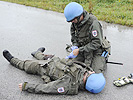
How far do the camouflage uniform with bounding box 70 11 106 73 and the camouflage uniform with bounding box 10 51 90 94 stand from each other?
0.49 metres

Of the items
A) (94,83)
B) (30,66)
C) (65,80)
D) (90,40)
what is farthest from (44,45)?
(94,83)

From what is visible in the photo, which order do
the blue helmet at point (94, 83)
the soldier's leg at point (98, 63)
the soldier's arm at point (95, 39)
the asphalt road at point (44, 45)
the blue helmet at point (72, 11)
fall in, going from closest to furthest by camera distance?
the blue helmet at point (94, 83) → the asphalt road at point (44, 45) → the blue helmet at point (72, 11) → the soldier's arm at point (95, 39) → the soldier's leg at point (98, 63)

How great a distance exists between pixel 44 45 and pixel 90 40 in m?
1.75

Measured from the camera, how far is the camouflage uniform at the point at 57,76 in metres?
2.63

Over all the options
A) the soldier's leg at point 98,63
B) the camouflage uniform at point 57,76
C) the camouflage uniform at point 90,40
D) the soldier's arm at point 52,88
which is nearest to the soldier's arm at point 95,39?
the camouflage uniform at point 90,40

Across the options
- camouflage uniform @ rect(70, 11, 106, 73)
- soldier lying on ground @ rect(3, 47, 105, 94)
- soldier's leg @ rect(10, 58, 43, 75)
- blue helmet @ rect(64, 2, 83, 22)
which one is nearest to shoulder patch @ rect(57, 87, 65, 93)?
soldier lying on ground @ rect(3, 47, 105, 94)

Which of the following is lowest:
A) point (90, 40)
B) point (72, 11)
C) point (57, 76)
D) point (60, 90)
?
point (60, 90)

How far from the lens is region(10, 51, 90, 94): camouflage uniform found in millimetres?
2631

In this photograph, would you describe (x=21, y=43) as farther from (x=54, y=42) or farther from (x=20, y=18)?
(x=20, y=18)

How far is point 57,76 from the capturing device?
285cm

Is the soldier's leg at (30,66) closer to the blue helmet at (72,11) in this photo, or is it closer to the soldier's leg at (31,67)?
the soldier's leg at (31,67)

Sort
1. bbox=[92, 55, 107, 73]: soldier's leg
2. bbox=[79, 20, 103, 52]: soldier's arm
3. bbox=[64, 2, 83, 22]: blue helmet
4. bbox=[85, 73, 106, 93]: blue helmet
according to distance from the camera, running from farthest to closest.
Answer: bbox=[92, 55, 107, 73]: soldier's leg → bbox=[79, 20, 103, 52]: soldier's arm → bbox=[64, 2, 83, 22]: blue helmet → bbox=[85, 73, 106, 93]: blue helmet

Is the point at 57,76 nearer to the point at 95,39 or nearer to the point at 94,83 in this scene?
the point at 94,83

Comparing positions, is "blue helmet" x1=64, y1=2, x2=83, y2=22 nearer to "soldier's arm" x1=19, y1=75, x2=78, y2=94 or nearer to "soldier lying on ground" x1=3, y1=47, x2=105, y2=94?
"soldier lying on ground" x1=3, y1=47, x2=105, y2=94
